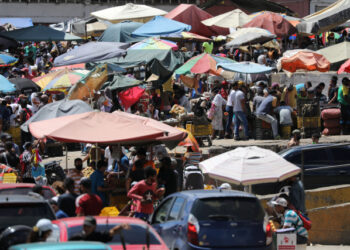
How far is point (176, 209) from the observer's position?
38.1 ft

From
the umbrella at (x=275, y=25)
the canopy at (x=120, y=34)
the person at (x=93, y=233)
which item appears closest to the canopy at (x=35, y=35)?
the canopy at (x=120, y=34)

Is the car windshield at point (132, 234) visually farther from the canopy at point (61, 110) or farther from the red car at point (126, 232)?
the canopy at point (61, 110)

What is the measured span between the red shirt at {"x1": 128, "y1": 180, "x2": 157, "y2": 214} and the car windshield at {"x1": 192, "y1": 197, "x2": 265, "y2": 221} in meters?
1.94

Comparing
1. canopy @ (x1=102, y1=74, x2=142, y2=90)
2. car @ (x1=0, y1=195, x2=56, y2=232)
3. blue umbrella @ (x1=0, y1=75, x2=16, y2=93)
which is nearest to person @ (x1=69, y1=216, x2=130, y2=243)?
car @ (x1=0, y1=195, x2=56, y2=232)

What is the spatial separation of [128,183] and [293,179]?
2940 mm

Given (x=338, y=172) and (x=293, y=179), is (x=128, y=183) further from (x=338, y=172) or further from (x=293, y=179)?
(x=338, y=172)

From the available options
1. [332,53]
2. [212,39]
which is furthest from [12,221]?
[212,39]

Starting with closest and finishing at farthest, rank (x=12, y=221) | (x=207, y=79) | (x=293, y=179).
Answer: (x=12, y=221)
(x=293, y=179)
(x=207, y=79)

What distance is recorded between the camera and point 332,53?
25.5m

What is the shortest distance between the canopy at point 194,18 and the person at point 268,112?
12704 mm

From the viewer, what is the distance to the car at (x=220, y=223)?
10.9 meters

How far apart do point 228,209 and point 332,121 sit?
40.2 feet

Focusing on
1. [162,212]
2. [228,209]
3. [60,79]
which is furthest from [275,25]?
[228,209]

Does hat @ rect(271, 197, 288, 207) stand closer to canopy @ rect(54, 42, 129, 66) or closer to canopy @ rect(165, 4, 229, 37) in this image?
canopy @ rect(54, 42, 129, 66)
